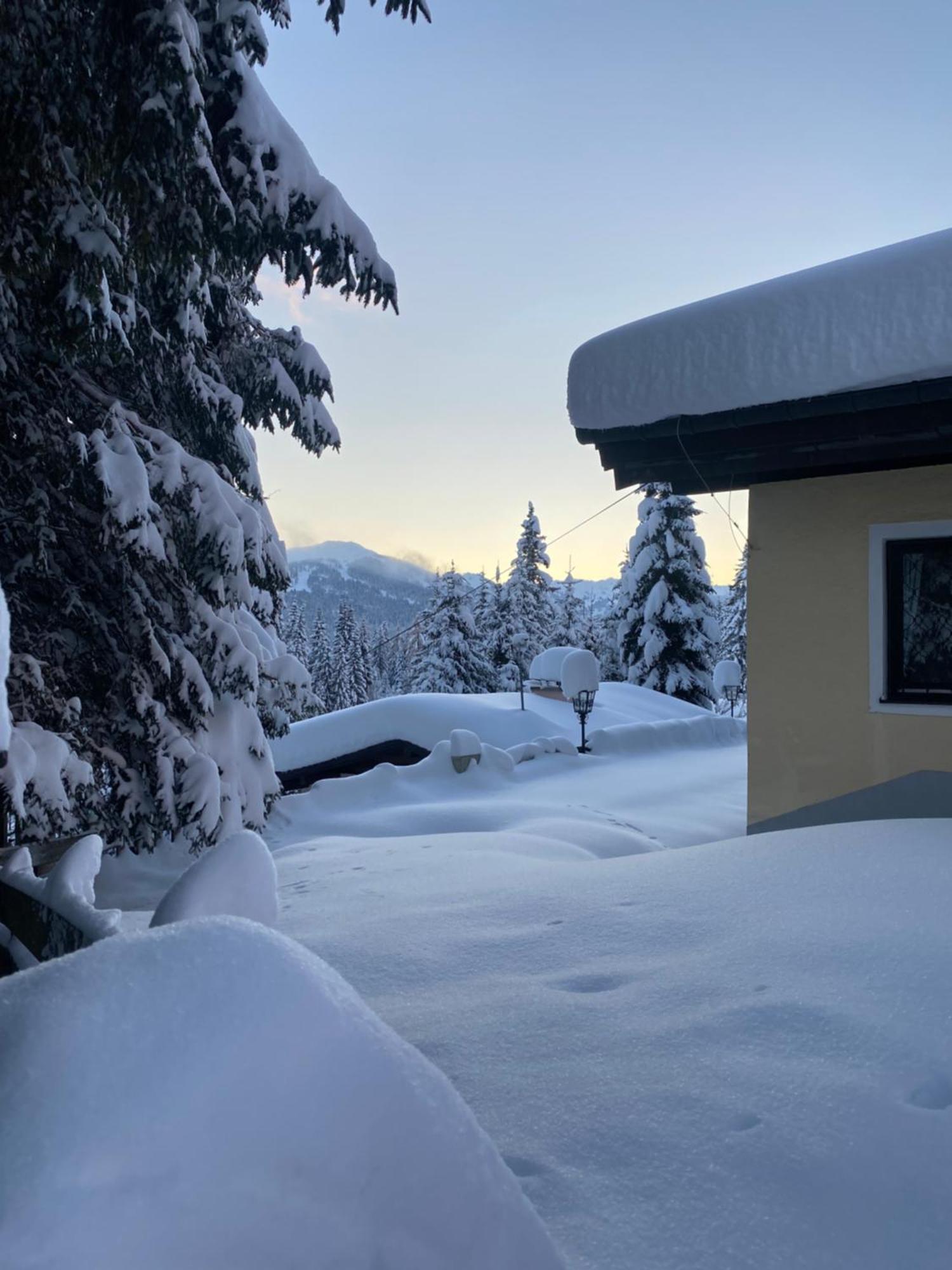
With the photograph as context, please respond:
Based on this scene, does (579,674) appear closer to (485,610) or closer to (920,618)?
(920,618)

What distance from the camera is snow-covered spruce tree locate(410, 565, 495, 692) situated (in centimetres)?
3412

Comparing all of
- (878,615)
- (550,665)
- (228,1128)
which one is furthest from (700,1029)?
(550,665)

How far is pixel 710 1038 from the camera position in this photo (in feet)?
6.57

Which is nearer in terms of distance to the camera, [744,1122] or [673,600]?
[744,1122]

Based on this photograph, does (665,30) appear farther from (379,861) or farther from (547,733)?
(547,733)

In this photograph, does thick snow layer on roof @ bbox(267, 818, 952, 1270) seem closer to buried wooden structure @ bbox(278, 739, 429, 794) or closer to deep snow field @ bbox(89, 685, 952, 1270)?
deep snow field @ bbox(89, 685, 952, 1270)

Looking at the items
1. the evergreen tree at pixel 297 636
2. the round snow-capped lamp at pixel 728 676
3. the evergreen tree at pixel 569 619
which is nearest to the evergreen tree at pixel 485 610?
the evergreen tree at pixel 569 619

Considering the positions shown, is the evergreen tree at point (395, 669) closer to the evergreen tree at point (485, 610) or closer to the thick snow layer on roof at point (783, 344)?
the evergreen tree at point (485, 610)

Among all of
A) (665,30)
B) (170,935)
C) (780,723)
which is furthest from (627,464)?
(170,935)

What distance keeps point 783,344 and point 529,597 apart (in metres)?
32.2

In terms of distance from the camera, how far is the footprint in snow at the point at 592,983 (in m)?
2.43

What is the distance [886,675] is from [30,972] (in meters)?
5.56

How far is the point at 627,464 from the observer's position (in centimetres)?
585

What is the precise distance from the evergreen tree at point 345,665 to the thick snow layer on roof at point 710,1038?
4905 centimetres
